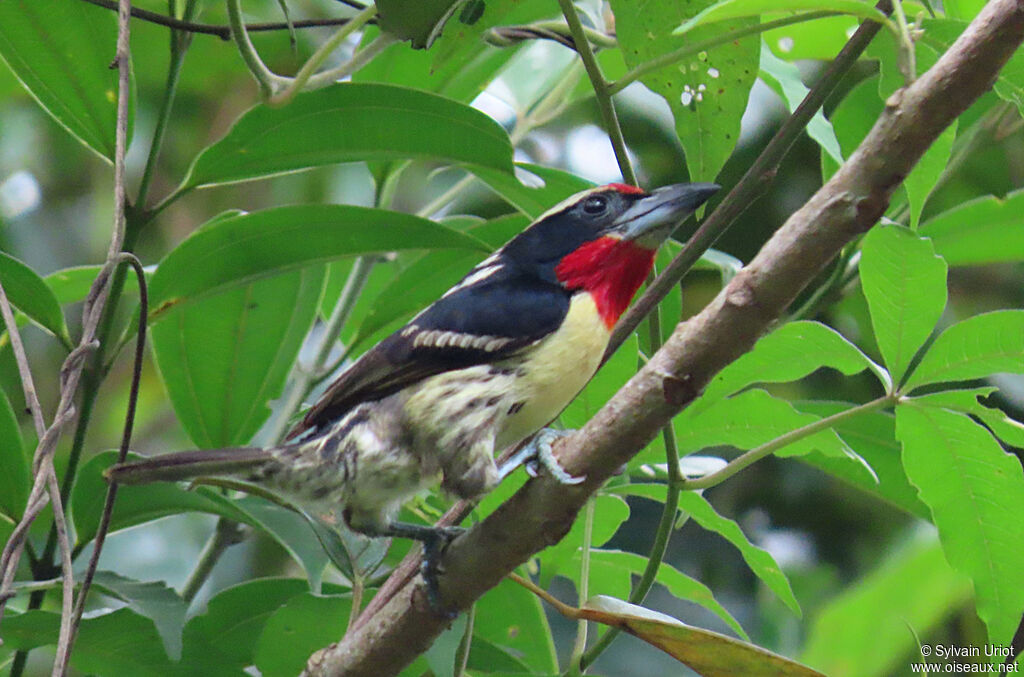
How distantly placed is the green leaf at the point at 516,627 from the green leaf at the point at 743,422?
390 mm

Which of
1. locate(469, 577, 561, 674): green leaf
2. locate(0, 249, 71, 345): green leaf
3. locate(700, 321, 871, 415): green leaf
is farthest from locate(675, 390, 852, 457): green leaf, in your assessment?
locate(0, 249, 71, 345): green leaf

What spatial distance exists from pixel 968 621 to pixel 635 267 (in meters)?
1.82

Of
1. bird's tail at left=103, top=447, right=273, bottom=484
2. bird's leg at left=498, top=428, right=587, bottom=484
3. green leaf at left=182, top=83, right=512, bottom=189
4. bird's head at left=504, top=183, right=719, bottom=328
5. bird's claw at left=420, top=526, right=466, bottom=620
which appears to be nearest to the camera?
bird's leg at left=498, top=428, right=587, bottom=484

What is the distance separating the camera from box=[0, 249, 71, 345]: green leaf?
1.62 m

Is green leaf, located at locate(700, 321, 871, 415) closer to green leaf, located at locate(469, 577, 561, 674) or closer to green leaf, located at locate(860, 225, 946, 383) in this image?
green leaf, located at locate(860, 225, 946, 383)

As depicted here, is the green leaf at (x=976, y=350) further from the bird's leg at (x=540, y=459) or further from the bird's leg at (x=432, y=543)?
the bird's leg at (x=432, y=543)

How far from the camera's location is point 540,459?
1418 mm

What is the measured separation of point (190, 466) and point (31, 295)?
0.37m

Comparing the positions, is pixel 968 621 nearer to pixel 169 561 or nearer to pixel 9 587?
pixel 169 561

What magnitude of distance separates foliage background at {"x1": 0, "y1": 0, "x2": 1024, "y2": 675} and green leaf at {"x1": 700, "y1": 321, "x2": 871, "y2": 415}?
0.19m

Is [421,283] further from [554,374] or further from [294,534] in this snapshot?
[294,534]

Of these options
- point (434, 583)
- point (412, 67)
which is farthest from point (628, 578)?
point (412, 67)

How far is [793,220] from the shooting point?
1.10m

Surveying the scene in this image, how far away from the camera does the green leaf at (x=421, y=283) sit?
209 cm
